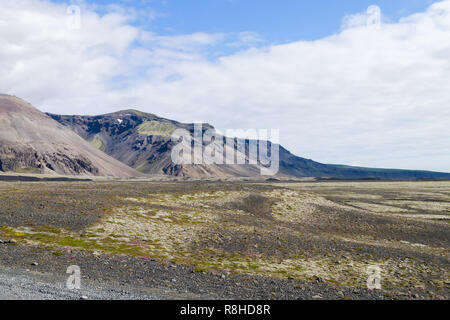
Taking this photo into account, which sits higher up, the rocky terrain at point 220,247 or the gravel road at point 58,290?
the gravel road at point 58,290

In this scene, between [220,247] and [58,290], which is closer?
[58,290]

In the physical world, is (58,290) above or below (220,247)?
above

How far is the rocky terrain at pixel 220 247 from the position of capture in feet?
63.0

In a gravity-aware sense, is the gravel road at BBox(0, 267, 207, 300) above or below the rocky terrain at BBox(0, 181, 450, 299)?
above

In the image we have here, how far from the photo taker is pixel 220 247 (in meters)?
29.6

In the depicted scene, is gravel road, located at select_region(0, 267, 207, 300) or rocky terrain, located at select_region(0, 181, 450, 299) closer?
gravel road, located at select_region(0, 267, 207, 300)

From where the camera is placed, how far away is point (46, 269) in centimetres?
1955

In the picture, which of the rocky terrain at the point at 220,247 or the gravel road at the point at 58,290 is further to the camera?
the rocky terrain at the point at 220,247

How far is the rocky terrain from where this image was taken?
1920cm
